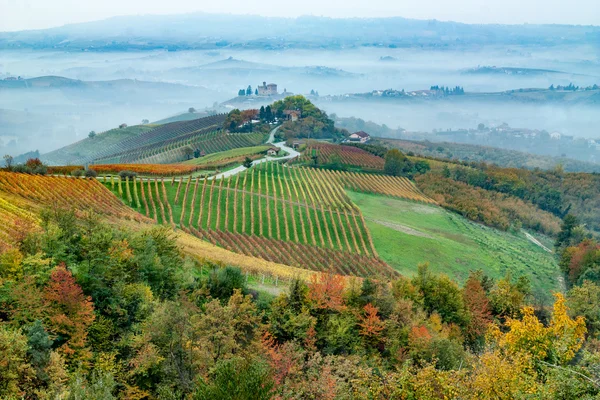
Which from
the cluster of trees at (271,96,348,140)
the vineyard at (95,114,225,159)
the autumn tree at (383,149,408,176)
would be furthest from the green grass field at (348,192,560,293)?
the vineyard at (95,114,225,159)

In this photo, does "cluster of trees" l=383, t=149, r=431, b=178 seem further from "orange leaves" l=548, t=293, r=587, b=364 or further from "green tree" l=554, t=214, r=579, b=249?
"orange leaves" l=548, t=293, r=587, b=364

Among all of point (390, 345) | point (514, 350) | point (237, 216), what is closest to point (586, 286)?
point (514, 350)

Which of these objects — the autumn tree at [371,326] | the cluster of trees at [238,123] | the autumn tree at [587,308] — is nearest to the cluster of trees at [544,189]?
the cluster of trees at [238,123]

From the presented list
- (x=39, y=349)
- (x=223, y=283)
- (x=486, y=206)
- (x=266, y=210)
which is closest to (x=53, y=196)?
(x=223, y=283)

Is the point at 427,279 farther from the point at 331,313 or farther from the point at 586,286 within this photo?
the point at 586,286

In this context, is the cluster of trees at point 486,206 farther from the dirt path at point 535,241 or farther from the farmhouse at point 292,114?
the farmhouse at point 292,114
